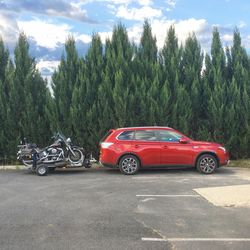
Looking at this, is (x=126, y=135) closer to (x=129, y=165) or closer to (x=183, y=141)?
(x=129, y=165)

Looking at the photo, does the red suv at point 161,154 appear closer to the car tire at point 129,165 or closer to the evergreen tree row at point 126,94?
the car tire at point 129,165

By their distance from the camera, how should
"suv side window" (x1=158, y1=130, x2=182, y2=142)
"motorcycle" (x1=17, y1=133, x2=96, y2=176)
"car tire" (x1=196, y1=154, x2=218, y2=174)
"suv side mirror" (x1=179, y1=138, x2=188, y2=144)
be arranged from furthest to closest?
1. "motorcycle" (x1=17, y1=133, x2=96, y2=176)
2. "suv side window" (x1=158, y1=130, x2=182, y2=142)
3. "suv side mirror" (x1=179, y1=138, x2=188, y2=144)
4. "car tire" (x1=196, y1=154, x2=218, y2=174)

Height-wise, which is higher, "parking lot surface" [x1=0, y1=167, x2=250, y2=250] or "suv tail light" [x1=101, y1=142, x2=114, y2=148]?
"suv tail light" [x1=101, y1=142, x2=114, y2=148]

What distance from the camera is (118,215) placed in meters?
9.18

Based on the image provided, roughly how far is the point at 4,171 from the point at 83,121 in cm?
364

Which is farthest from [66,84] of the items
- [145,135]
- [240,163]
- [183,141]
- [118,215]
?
[118,215]

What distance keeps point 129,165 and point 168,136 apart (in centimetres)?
163

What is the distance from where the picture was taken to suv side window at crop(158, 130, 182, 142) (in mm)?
15875

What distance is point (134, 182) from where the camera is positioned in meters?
13.9

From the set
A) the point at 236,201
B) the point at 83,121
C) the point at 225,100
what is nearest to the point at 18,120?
the point at 83,121

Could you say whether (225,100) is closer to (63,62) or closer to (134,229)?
(63,62)

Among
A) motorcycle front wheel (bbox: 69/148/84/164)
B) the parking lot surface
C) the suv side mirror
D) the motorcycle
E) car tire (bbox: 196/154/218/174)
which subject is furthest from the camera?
motorcycle front wheel (bbox: 69/148/84/164)

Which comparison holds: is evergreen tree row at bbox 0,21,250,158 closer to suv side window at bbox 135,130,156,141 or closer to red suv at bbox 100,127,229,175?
suv side window at bbox 135,130,156,141

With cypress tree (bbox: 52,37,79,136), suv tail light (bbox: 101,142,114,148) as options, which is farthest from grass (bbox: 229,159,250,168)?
cypress tree (bbox: 52,37,79,136)
